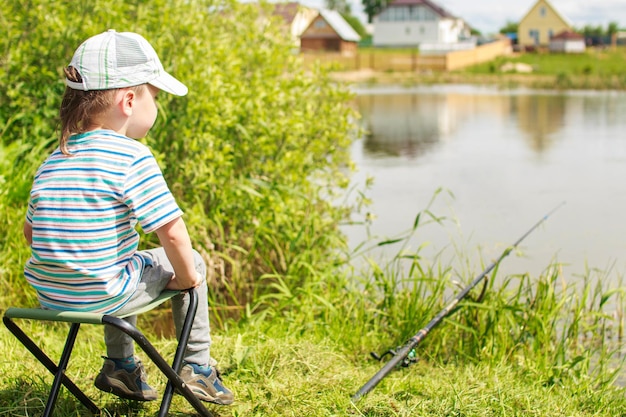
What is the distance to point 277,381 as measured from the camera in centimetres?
320

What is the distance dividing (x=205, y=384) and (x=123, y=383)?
10.8 inches

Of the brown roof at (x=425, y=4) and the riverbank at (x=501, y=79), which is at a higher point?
the brown roof at (x=425, y=4)

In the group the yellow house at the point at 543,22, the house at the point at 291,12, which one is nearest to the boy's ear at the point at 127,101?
the house at the point at 291,12

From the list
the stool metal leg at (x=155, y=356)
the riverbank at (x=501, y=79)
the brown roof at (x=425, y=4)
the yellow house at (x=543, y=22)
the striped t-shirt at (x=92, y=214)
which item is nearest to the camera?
the stool metal leg at (x=155, y=356)

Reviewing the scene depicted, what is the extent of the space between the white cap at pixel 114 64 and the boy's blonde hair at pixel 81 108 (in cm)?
2

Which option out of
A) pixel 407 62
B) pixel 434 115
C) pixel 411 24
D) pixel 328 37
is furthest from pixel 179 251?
pixel 411 24

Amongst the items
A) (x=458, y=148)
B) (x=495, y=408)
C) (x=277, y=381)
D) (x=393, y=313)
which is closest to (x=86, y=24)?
(x=393, y=313)

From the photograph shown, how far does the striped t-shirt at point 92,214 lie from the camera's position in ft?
7.61

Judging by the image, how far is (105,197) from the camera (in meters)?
2.32

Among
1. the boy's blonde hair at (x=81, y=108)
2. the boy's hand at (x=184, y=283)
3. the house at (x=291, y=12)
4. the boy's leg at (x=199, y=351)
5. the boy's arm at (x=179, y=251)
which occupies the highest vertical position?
the house at (x=291, y=12)

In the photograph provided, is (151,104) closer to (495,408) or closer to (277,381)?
(277,381)

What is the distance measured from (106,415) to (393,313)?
1.94m

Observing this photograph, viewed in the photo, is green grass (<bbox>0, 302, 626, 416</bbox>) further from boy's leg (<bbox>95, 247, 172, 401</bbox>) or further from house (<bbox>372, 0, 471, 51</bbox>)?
house (<bbox>372, 0, 471, 51</bbox>)

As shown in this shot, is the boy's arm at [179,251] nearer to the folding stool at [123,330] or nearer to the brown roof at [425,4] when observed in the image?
the folding stool at [123,330]
